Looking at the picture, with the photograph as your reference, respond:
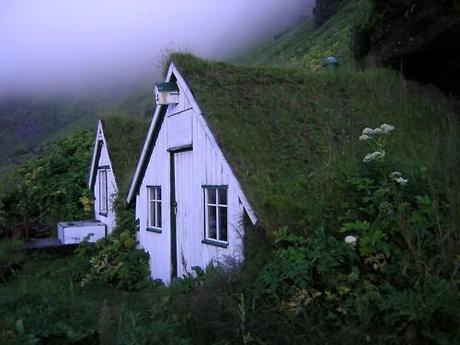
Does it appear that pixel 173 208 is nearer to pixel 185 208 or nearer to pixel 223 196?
pixel 185 208

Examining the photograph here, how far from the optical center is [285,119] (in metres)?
10.2

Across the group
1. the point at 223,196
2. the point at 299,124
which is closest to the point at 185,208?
the point at 223,196

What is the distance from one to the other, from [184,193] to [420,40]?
220 inches

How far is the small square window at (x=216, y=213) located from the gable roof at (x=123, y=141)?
7667mm

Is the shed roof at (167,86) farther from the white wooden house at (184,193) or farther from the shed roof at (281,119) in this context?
the shed roof at (281,119)

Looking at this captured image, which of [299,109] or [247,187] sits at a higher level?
[299,109]

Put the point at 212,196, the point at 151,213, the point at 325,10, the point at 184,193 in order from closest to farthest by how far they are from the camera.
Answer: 1. the point at 212,196
2. the point at 184,193
3. the point at 151,213
4. the point at 325,10

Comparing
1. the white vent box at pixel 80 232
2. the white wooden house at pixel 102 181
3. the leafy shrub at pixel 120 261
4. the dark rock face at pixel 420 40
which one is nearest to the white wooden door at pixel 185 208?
the leafy shrub at pixel 120 261

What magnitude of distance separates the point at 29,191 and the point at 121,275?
12.1 metres

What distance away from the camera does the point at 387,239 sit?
616 centimetres

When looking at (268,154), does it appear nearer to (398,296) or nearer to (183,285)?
(183,285)

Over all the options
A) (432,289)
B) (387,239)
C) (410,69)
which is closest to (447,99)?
(410,69)

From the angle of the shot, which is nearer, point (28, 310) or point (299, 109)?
point (28, 310)

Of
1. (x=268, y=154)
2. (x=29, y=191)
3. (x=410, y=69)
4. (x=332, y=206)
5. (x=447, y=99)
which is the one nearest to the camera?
(x=332, y=206)
